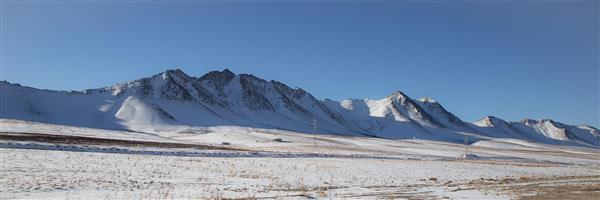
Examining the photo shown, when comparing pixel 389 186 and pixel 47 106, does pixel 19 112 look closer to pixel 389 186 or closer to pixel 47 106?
pixel 47 106

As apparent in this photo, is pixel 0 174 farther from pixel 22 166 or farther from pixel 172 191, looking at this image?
pixel 172 191

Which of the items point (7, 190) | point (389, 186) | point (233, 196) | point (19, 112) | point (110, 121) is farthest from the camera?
point (110, 121)

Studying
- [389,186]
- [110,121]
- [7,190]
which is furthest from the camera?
[110,121]

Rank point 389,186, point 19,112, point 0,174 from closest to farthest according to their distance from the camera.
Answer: point 0,174
point 389,186
point 19,112

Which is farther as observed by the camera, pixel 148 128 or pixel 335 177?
pixel 148 128

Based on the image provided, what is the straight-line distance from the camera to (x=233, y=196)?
2114cm

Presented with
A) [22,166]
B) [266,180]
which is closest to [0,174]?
[22,166]

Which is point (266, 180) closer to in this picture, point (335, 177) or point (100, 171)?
point (335, 177)

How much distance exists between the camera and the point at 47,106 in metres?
198

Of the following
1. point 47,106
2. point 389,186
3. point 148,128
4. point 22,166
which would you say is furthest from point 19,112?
point 389,186

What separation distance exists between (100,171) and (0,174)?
20.0 feet

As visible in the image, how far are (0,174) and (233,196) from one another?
11503mm

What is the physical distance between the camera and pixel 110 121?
190 metres

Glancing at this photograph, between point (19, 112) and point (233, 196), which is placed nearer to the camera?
point (233, 196)
